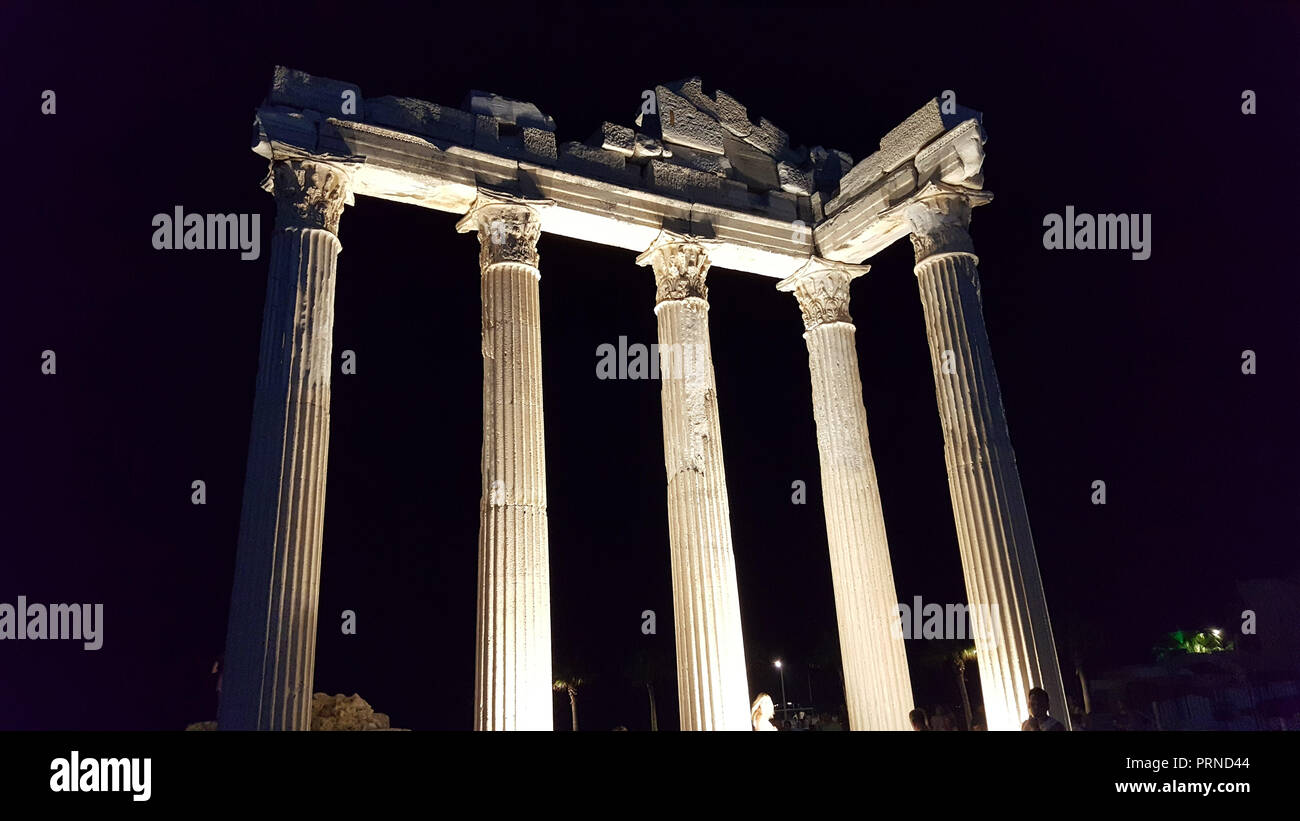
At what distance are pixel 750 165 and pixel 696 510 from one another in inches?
470

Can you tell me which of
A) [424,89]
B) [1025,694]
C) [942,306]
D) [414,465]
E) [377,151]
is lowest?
[1025,694]

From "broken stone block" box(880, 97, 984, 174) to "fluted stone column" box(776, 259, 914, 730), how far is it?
157 inches

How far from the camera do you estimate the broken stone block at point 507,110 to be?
960 inches

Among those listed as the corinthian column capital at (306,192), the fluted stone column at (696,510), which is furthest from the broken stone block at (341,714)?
the corinthian column capital at (306,192)

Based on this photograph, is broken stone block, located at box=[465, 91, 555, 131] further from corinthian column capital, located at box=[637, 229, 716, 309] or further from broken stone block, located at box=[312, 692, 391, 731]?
broken stone block, located at box=[312, 692, 391, 731]

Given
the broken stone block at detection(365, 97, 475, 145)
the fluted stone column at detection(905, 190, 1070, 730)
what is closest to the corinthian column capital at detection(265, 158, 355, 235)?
the broken stone block at detection(365, 97, 475, 145)

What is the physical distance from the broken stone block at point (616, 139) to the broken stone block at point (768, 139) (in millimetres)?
4347

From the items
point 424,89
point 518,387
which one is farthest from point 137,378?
point 518,387

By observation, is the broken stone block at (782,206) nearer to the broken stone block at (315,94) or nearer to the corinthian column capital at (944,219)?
the corinthian column capital at (944,219)

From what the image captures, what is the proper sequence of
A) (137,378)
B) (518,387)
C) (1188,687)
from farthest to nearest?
(1188,687) < (137,378) < (518,387)

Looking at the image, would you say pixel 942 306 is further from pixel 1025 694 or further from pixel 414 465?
pixel 414 465

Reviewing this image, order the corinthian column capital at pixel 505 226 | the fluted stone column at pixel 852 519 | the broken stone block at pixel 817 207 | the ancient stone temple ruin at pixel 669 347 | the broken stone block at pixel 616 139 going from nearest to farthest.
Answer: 1. the ancient stone temple ruin at pixel 669 347
2. the corinthian column capital at pixel 505 226
3. the fluted stone column at pixel 852 519
4. the broken stone block at pixel 616 139
5. the broken stone block at pixel 817 207

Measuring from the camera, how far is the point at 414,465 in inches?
1592
